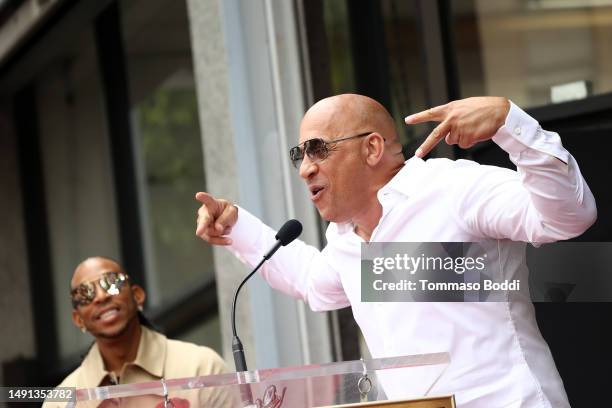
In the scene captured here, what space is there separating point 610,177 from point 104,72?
→ 7.46m

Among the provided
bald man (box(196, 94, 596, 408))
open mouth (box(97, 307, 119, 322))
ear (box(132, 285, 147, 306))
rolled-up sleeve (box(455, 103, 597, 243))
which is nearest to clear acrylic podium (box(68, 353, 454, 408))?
bald man (box(196, 94, 596, 408))

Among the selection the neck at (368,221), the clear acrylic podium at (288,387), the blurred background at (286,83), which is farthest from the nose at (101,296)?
the clear acrylic podium at (288,387)

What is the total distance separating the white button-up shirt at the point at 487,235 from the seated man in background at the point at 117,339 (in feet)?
6.44

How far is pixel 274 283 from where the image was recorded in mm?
4711

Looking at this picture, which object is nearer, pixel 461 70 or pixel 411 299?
pixel 411 299

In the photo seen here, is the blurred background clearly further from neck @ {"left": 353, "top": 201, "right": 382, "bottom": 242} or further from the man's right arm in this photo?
neck @ {"left": 353, "top": 201, "right": 382, "bottom": 242}

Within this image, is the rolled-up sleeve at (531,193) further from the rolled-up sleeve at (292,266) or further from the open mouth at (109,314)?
the open mouth at (109,314)

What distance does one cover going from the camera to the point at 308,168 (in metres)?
4.20

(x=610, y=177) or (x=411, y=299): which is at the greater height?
(x=610, y=177)

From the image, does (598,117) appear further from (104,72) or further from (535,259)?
(104,72)

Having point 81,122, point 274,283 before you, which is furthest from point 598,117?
point 81,122
